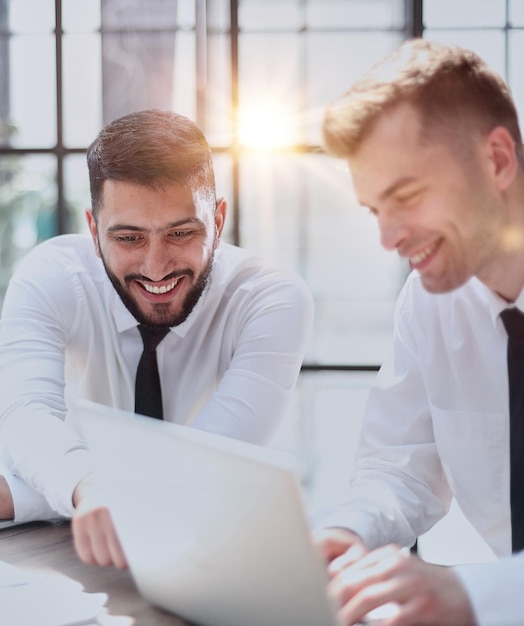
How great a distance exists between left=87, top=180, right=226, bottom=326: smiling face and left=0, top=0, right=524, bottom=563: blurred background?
5.14ft

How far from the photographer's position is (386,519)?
4.53 ft

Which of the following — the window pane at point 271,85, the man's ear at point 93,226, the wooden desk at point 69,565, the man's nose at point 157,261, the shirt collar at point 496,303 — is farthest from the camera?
the window pane at point 271,85

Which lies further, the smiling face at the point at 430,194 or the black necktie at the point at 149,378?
the black necktie at the point at 149,378

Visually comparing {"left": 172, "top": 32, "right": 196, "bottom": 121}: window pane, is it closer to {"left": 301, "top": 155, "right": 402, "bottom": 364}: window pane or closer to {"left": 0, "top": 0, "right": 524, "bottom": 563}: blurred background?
{"left": 0, "top": 0, "right": 524, "bottom": 563}: blurred background

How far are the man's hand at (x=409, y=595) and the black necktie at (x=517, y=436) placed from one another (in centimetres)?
48

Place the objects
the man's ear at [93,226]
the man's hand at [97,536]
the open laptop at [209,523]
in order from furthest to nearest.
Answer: the man's ear at [93,226]
the man's hand at [97,536]
the open laptop at [209,523]

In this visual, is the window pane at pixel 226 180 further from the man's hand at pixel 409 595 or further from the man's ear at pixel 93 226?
the man's hand at pixel 409 595

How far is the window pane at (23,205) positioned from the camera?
3830mm

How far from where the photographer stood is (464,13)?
3.72 metres

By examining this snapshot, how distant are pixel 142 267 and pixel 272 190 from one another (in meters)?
1.99

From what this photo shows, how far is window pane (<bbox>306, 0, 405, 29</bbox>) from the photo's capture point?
387cm

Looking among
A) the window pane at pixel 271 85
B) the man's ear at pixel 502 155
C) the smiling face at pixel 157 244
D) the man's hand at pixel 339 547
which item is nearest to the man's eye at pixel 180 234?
the smiling face at pixel 157 244

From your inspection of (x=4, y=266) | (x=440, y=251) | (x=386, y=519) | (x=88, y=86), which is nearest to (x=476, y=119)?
(x=440, y=251)

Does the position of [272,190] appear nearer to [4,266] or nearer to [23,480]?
[4,266]
